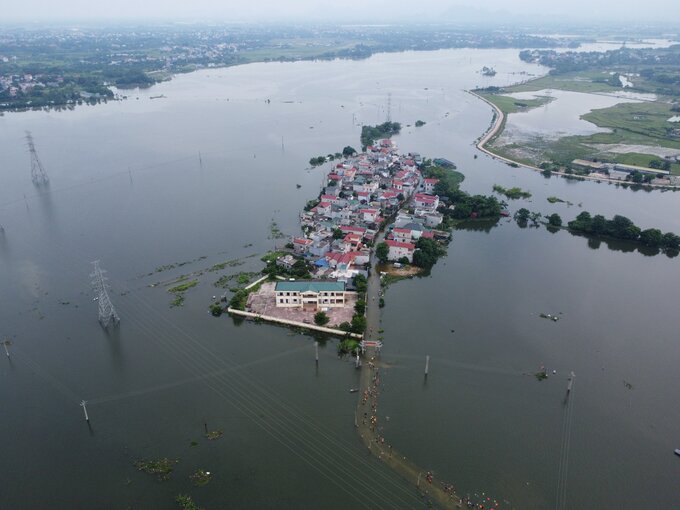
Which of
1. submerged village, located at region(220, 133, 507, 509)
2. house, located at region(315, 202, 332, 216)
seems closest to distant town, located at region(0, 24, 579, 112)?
house, located at region(315, 202, 332, 216)

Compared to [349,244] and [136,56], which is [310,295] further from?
[136,56]

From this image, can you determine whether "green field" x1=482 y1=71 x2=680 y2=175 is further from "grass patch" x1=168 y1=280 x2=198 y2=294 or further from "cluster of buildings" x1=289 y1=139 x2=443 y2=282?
"grass patch" x1=168 y1=280 x2=198 y2=294

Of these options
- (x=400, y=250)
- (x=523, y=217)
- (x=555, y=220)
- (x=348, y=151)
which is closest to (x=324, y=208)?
(x=400, y=250)

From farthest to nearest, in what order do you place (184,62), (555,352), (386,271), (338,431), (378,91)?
(184,62) → (378,91) → (386,271) → (555,352) → (338,431)

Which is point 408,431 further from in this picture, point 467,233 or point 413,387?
point 467,233

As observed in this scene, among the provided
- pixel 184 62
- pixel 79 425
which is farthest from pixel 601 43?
pixel 79 425
